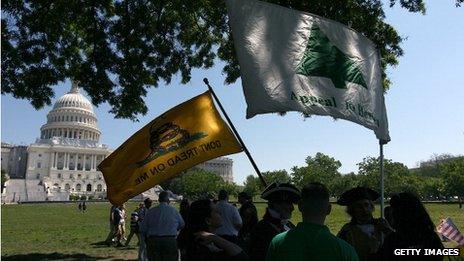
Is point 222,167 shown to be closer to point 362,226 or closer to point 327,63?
point 327,63

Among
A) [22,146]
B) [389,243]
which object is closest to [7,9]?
[389,243]

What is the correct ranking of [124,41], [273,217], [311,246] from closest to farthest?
[311,246]
[273,217]
[124,41]

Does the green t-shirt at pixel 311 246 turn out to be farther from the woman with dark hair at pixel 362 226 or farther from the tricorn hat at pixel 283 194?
the woman with dark hair at pixel 362 226

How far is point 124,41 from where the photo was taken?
13219 mm

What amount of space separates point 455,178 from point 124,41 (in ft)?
296

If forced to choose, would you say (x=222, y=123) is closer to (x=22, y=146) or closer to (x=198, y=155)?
(x=198, y=155)

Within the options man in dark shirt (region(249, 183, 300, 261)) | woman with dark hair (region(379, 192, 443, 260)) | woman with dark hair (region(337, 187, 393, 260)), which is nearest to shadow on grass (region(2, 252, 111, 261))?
man in dark shirt (region(249, 183, 300, 261))

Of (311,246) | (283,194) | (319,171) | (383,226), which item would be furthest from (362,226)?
(319,171)

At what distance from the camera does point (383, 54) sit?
13.3 metres

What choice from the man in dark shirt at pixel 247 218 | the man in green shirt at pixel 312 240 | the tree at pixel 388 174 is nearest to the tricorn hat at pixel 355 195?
the man in green shirt at pixel 312 240

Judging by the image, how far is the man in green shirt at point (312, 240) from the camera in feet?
9.46

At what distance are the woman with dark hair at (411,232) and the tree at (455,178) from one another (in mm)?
93949

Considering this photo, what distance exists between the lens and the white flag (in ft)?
16.7

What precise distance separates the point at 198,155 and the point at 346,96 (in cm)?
187
